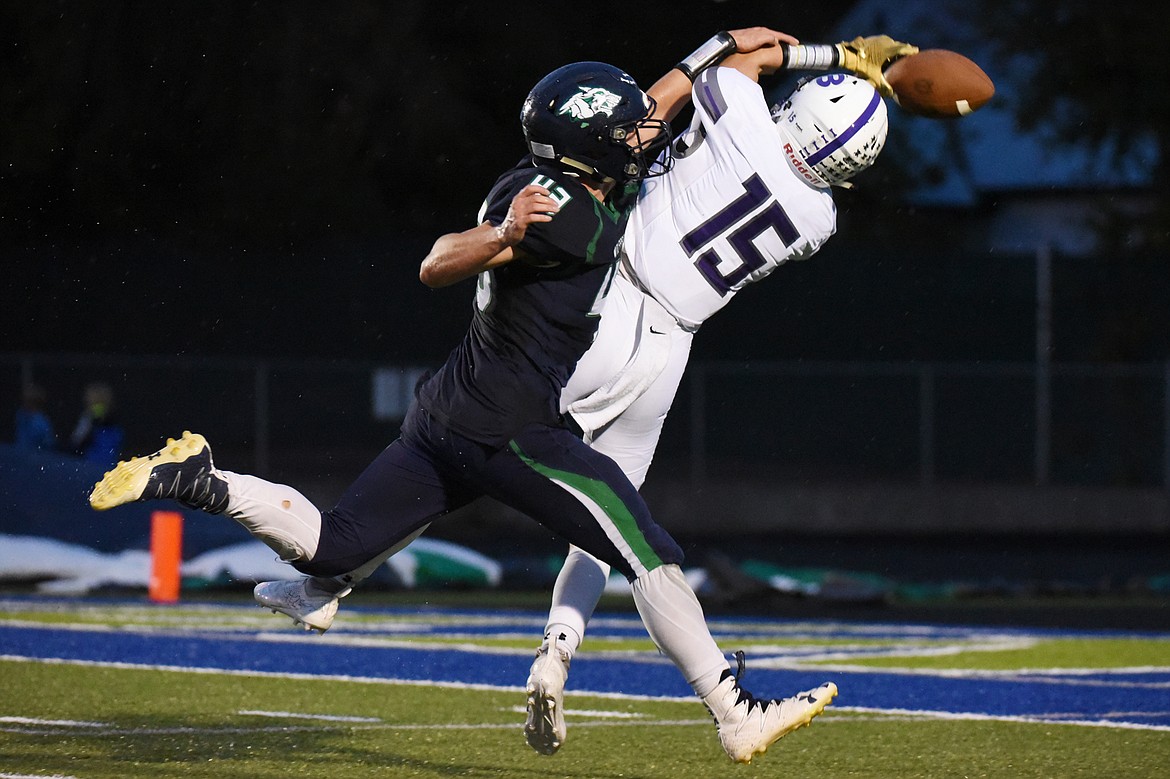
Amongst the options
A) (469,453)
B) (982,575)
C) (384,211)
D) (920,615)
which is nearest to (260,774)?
(469,453)

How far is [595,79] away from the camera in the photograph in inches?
204

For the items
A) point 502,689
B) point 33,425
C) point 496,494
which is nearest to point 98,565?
point 33,425

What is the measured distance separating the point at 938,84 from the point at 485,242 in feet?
6.08

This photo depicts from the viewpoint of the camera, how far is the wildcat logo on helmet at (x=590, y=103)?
200 inches

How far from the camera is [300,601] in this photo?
17.8 feet

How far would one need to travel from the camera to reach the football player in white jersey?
568cm

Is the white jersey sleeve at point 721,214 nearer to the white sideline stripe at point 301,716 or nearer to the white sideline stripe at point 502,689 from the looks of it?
the white sideline stripe at point 502,689

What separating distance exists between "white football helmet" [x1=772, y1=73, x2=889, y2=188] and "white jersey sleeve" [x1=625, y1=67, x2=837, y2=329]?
0.05 meters

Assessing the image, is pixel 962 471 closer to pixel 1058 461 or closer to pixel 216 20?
pixel 1058 461

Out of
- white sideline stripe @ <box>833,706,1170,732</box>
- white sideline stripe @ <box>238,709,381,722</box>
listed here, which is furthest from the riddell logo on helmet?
white sideline stripe @ <box>238,709,381,722</box>

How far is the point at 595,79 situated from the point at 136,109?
16964 millimetres

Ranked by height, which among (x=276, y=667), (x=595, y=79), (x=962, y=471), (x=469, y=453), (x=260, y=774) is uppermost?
(x=595, y=79)

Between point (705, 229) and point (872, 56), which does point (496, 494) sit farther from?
point (872, 56)

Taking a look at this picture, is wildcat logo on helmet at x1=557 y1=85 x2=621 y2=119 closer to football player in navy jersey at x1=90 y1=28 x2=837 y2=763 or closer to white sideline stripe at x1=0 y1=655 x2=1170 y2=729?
football player in navy jersey at x1=90 y1=28 x2=837 y2=763
